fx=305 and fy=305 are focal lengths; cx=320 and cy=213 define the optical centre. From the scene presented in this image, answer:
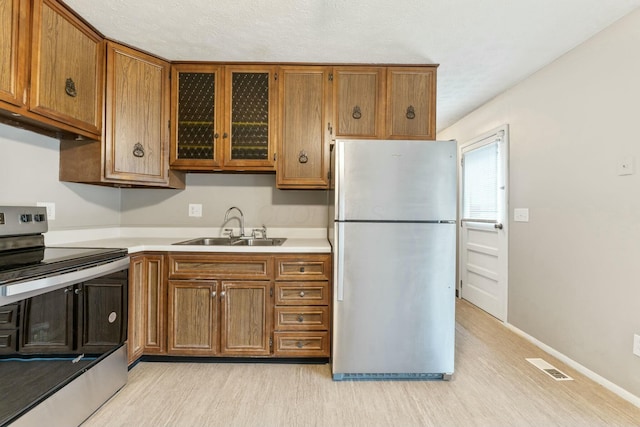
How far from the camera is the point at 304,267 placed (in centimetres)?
220

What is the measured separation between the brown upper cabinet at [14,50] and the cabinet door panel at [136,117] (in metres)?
0.56

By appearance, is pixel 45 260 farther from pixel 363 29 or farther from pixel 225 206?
pixel 363 29

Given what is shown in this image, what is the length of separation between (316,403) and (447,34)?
2.48 metres

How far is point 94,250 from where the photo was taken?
1.79 m

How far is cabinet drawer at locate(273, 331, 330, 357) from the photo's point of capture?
2.18 metres

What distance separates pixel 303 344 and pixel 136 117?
208 centimetres

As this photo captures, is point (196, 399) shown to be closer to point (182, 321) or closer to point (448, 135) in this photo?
point (182, 321)

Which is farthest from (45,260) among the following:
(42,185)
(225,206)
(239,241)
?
(225,206)

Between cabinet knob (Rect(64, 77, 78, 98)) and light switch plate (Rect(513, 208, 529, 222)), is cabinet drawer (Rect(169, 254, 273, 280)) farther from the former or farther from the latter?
light switch plate (Rect(513, 208, 529, 222))

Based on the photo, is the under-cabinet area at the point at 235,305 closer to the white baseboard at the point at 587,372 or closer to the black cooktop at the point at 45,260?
the black cooktop at the point at 45,260

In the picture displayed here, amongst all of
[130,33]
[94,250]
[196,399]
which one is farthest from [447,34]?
[196,399]

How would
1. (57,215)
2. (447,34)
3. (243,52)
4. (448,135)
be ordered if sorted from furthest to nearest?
(448,135) → (243,52) → (57,215) → (447,34)

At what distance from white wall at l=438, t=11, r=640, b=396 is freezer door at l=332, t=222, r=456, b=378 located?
990 millimetres

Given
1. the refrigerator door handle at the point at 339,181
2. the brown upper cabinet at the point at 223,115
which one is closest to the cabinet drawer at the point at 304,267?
the refrigerator door handle at the point at 339,181
